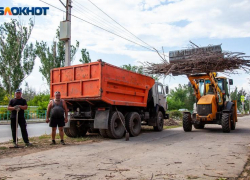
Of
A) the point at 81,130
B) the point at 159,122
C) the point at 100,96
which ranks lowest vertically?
the point at 81,130

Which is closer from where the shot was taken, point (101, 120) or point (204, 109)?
point (101, 120)

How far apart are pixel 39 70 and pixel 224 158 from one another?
2636 cm

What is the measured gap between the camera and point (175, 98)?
65812 millimetres

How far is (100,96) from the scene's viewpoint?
8.70 m

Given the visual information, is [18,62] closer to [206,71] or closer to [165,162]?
[206,71]

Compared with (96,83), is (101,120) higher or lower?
lower

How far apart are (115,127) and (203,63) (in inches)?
188

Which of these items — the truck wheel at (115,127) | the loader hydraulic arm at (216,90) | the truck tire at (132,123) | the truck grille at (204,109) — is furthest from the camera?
the loader hydraulic arm at (216,90)

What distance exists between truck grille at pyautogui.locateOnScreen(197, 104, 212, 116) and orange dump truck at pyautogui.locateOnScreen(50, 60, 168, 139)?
2.75m

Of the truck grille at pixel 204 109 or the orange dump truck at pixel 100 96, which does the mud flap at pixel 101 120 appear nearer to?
the orange dump truck at pixel 100 96

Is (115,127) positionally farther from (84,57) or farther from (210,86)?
(84,57)

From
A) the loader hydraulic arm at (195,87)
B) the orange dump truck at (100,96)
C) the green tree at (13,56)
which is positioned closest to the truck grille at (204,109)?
the loader hydraulic arm at (195,87)

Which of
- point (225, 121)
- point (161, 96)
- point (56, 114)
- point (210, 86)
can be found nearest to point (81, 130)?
point (56, 114)

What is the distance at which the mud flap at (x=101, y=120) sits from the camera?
9036 mm
